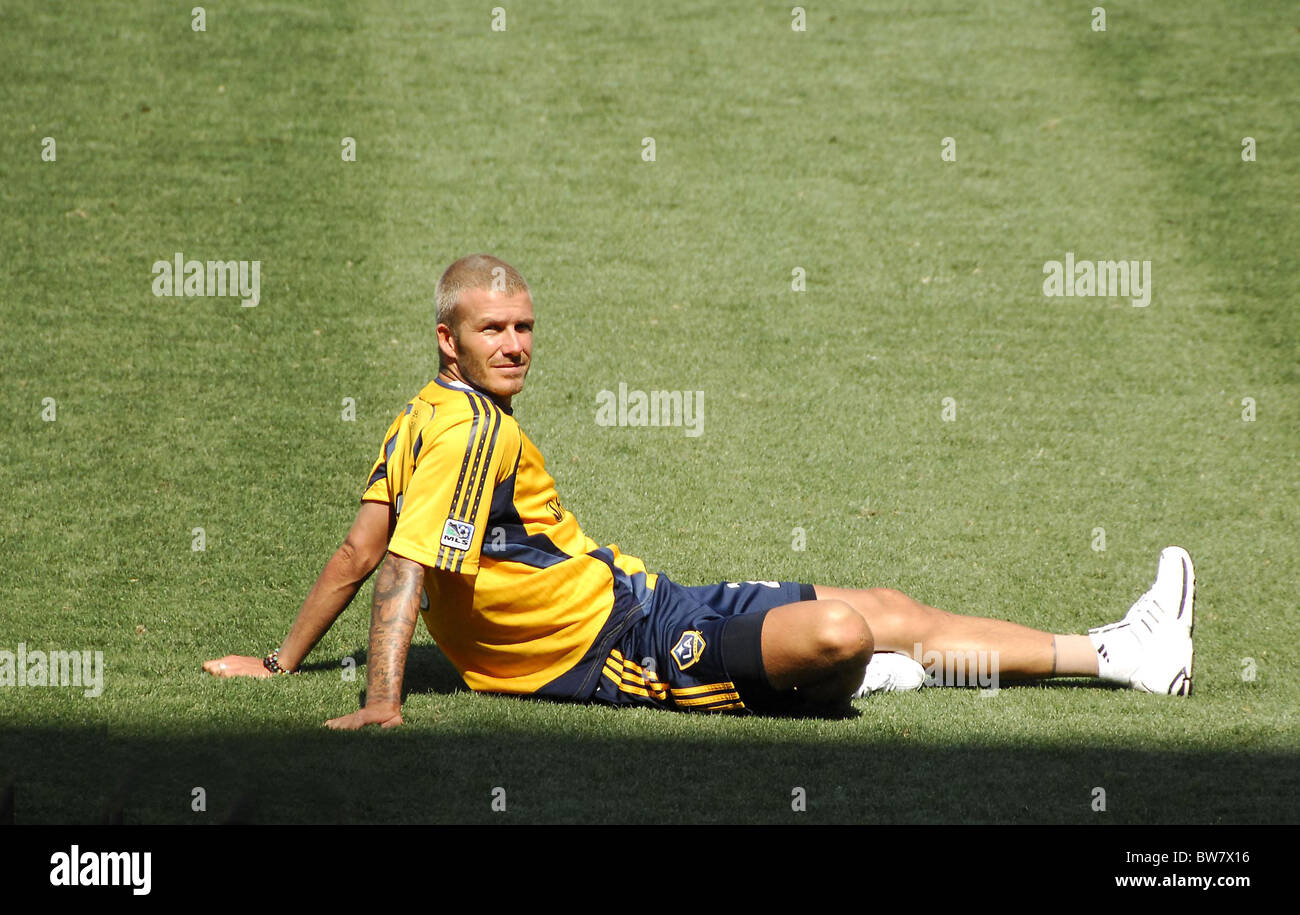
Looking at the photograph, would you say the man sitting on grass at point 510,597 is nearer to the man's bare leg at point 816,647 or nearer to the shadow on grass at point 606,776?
the man's bare leg at point 816,647

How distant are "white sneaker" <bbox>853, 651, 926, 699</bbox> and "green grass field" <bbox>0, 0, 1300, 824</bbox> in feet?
0.37

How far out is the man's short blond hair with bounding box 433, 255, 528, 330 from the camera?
4355 millimetres

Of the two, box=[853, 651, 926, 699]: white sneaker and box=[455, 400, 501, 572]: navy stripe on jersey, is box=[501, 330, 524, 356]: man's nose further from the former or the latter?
box=[853, 651, 926, 699]: white sneaker

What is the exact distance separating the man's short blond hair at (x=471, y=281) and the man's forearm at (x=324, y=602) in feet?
2.97

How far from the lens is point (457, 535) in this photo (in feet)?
13.5

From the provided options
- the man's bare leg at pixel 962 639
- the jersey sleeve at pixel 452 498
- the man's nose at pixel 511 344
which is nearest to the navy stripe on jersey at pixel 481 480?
the jersey sleeve at pixel 452 498

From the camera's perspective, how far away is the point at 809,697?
4406 millimetres

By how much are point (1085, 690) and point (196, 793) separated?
10.7 ft

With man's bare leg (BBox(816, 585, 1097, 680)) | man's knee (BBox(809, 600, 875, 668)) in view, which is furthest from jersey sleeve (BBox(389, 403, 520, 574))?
man's bare leg (BBox(816, 585, 1097, 680))

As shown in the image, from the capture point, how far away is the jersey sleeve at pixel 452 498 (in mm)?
4082

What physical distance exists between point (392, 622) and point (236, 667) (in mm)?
1001

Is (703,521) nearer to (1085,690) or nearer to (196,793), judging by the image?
(1085,690)

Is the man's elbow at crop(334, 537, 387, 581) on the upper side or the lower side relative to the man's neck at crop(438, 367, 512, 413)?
lower

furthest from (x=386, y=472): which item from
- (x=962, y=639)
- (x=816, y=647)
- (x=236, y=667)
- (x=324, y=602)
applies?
(x=962, y=639)
